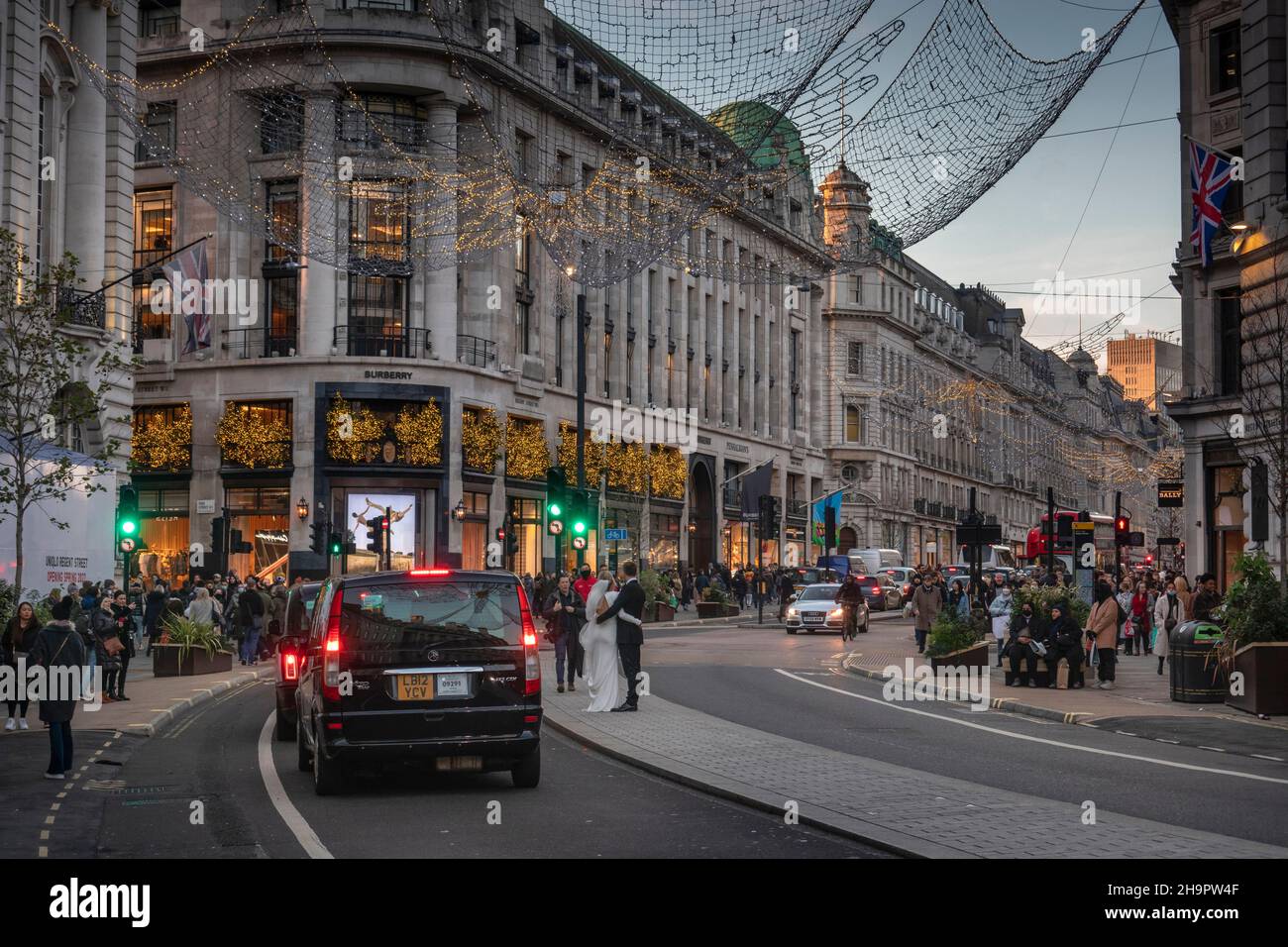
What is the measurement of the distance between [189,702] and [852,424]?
274ft

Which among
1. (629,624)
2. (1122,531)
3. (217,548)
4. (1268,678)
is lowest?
(1268,678)

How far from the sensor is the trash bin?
847 inches

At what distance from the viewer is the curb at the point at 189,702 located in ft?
62.5

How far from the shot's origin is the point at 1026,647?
24656mm

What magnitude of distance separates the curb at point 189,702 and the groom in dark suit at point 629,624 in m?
5.58

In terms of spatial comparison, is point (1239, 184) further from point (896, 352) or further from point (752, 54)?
point (896, 352)

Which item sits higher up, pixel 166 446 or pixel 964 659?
pixel 166 446

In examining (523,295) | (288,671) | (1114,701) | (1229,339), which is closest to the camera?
(288,671)

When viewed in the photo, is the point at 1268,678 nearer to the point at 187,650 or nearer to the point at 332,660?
the point at 332,660

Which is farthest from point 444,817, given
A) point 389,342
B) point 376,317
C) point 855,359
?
point 855,359

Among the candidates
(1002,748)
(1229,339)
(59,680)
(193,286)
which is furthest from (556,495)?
(59,680)

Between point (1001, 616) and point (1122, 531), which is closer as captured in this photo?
point (1001, 616)

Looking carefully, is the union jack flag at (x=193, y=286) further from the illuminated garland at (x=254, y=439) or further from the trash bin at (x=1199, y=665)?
the trash bin at (x=1199, y=665)

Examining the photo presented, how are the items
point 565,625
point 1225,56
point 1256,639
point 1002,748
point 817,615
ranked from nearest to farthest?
point 1002,748 → point 1256,639 → point 565,625 → point 1225,56 → point 817,615
